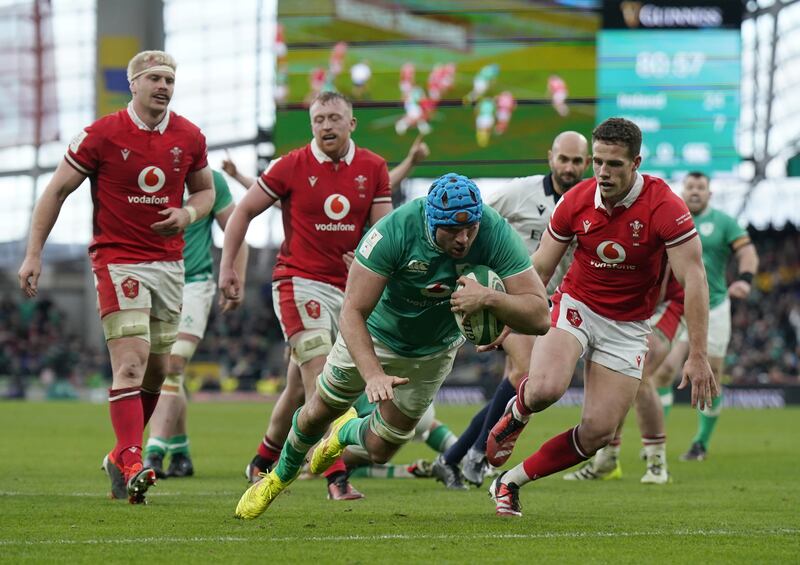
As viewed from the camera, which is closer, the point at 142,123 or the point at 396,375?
the point at 396,375

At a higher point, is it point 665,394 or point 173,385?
point 173,385

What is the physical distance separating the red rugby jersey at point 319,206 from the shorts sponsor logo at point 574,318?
6.33 feet

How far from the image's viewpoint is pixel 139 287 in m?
8.20

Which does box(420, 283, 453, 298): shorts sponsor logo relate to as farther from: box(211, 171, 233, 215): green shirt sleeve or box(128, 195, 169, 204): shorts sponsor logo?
box(211, 171, 233, 215): green shirt sleeve

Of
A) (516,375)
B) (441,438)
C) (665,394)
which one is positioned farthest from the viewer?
(665,394)

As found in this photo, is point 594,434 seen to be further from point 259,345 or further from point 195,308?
point 259,345

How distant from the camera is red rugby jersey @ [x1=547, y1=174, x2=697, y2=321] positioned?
7453mm

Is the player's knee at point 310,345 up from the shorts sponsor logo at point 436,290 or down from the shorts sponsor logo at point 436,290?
down

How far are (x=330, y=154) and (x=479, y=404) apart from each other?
21.3m

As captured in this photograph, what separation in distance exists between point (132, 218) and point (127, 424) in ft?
4.25

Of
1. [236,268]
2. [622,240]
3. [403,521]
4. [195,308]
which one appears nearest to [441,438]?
[236,268]

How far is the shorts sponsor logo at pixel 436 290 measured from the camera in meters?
6.57

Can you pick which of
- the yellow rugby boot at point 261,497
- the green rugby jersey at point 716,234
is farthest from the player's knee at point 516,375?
the green rugby jersey at point 716,234

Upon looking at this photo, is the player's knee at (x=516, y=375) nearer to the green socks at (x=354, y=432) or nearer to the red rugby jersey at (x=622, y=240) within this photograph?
the red rugby jersey at (x=622, y=240)
